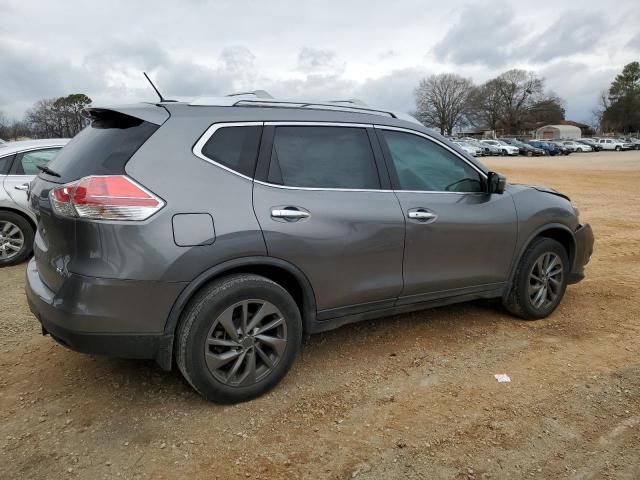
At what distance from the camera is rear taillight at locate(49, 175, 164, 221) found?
8.75ft

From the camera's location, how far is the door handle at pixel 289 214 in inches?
120

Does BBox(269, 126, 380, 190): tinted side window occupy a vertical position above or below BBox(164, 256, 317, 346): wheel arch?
above

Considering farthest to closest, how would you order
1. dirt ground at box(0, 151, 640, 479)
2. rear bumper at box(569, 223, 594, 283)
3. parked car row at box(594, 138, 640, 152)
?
parked car row at box(594, 138, 640, 152) < rear bumper at box(569, 223, 594, 283) < dirt ground at box(0, 151, 640, 479)

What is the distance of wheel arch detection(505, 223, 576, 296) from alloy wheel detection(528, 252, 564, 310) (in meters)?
0.16

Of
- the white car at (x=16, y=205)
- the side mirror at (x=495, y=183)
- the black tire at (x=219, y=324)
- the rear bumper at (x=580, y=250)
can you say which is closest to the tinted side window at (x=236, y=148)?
the black tire at (x=219, y=324)

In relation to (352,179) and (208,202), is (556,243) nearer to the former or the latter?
(352,179)

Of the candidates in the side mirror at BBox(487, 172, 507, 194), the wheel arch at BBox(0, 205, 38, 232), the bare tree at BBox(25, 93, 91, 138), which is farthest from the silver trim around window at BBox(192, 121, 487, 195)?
the bare tree at BBox(25, 93, 91, 138)

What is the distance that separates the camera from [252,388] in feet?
10.2

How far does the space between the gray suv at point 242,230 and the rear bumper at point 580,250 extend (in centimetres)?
116

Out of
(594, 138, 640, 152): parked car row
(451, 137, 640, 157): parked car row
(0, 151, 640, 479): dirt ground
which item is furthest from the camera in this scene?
(594, 138, 640, 152): parked car row

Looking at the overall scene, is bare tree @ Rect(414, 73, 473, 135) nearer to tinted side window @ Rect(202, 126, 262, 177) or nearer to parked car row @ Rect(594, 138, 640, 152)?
parked car row @ Rect(594, 138, 640, 152)

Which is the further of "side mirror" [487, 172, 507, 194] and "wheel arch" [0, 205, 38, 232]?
"wheel arch" [0, 205, 38, 232]

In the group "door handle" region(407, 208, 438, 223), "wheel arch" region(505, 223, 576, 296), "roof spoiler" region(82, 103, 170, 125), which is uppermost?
"roof spoiler" region(82, 103, 170, 125)

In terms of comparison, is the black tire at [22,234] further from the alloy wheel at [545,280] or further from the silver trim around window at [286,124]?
the alloy wheel at [545,280]
